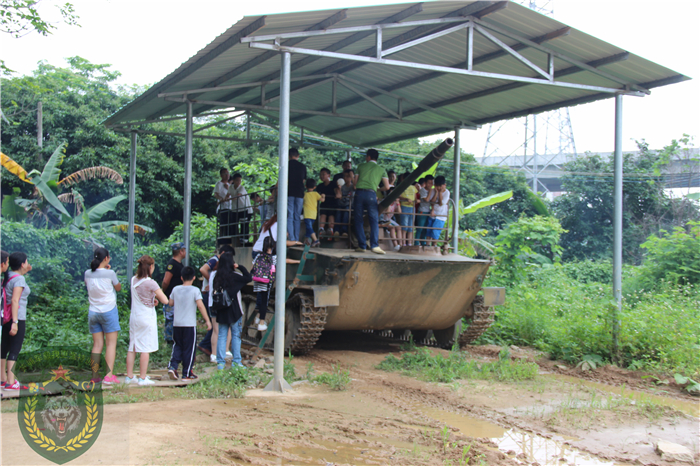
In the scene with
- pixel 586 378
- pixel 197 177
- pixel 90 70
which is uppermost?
pixel 90 70

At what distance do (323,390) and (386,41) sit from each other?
538cm

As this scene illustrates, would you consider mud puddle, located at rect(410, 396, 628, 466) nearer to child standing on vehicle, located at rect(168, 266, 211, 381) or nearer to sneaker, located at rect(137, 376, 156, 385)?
child standing on vehicle, located at rect(168, 266, 211, 381)

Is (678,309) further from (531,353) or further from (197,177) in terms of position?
(197,177)

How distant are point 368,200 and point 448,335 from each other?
3.19 m

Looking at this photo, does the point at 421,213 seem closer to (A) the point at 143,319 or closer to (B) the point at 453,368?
(B) the point at 453,368

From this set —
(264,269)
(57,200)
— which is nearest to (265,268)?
(264,269)

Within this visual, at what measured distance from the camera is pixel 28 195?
19.1m

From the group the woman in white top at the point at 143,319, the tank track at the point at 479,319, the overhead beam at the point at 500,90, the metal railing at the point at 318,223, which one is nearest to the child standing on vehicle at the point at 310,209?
the metal railing at the point at 318,223

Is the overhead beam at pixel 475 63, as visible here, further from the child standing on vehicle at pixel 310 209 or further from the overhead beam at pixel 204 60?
the overhead beam at pixel 204 60

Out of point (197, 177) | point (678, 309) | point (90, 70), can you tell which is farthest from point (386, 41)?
point (90, 70)

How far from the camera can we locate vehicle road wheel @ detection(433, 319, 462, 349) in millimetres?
10539

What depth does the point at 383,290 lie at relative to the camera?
9086 mm

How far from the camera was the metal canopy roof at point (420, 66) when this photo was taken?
7.94 m
